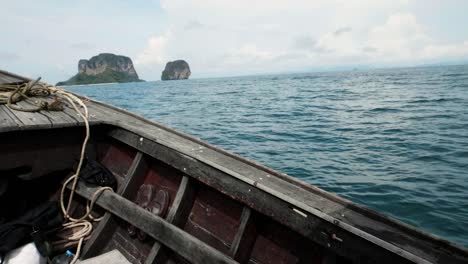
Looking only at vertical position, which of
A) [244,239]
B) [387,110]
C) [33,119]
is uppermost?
[33,119]

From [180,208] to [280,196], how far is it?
3.77 feet

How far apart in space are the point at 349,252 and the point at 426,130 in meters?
13.1

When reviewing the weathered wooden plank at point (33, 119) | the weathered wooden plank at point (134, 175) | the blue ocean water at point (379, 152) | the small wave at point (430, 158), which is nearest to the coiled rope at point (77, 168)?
the weathered wooden plank at point (33, 119)

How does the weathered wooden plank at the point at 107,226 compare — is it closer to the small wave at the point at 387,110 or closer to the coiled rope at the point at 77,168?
the coiled rope at the point at 77,168

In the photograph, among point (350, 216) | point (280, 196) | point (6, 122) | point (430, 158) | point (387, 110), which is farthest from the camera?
point (387, 110)

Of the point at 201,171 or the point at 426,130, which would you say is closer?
the point at 201,171

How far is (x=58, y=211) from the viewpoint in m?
3.09

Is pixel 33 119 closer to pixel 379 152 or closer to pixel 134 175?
pixel 134 175

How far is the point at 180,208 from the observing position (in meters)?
2.83

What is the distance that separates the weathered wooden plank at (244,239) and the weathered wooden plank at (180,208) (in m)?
0.69

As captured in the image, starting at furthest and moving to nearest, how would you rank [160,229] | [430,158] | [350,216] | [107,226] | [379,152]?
[379,152] < [430,158] < [107,226] < [160,229] < [350,216]

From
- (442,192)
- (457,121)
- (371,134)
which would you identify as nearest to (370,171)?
(442,192)

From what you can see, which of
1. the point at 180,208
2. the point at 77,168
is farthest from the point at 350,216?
the point at 77,168

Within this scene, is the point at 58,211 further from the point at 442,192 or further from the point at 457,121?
the point at 457,121
